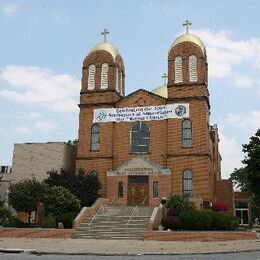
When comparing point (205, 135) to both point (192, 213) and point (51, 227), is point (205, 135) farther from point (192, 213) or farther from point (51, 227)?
point (51, 227)

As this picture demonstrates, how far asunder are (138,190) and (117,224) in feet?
24.9

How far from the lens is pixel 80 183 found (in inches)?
1377

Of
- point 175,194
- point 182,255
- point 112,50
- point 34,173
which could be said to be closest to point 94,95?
point 112,50

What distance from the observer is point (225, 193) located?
41.5 meters

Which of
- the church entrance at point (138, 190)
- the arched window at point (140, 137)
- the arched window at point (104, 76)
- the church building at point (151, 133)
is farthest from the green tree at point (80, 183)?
the arched window at point (104, 76)

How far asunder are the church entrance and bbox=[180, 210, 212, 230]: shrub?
7.87m

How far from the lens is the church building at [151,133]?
1430 inches

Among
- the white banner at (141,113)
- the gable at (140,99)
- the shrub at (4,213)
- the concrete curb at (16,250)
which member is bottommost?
the concrete curb at (16,250)

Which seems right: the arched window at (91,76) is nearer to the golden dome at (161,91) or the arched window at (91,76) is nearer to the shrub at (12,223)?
the golden dome at (161,91)

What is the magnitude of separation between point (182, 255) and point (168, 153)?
19145mm

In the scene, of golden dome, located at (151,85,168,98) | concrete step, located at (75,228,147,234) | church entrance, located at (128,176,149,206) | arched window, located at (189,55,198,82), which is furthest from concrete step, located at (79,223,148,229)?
golden dome, located at (151,85,168,98)

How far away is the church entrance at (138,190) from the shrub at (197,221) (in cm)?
787

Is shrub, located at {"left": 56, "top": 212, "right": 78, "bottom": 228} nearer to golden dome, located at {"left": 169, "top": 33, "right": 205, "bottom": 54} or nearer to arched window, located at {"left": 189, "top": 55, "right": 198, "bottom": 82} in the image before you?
arched window, located at {"left": 189, "top": 55, "right": 198, "bottom": 82}

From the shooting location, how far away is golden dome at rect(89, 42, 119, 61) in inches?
1664
